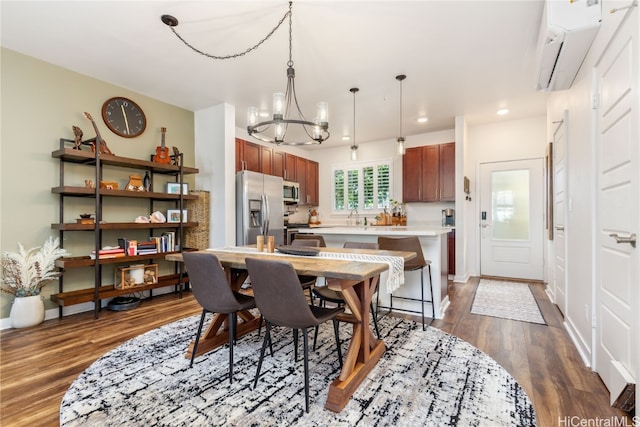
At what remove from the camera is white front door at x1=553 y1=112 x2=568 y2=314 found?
297 centimetres

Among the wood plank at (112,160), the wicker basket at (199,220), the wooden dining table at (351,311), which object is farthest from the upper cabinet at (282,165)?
the wooden dining table at (351,311)

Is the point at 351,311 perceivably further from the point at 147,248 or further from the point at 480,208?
the point at 480,208

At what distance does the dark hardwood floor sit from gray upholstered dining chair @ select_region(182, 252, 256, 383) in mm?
909

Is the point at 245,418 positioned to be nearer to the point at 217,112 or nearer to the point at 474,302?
the point at 474,302

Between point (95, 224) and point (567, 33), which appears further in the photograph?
point (95, 224)

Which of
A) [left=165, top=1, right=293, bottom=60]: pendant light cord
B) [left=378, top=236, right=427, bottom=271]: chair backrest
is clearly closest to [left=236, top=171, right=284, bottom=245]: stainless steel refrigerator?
[left=165, top=1, right=293, bottom=60]: pendant light cord

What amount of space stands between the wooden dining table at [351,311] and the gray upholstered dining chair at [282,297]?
0.17 m

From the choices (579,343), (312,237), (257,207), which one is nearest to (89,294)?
(257,207)

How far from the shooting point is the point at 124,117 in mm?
3785

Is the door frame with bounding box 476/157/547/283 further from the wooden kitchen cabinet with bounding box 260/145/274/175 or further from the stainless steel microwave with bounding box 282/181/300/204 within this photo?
the wooden kitchen cabinet with bounding box 260/145/274/175

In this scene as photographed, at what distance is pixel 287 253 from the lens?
8.23 ft

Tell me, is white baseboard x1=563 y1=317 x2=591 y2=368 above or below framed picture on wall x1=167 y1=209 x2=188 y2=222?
below

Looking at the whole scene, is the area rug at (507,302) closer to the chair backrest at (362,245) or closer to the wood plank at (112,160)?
the chair backrest at (362,245)

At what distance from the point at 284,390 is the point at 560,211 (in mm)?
3319
